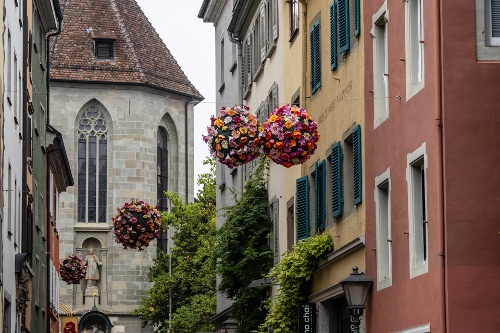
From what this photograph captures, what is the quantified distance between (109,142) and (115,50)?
4.70 m

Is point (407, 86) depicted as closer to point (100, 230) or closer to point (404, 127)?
point (404, 127)

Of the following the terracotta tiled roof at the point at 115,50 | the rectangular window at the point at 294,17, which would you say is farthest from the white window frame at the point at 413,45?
the terracotta tiled roof at the point at 115,50

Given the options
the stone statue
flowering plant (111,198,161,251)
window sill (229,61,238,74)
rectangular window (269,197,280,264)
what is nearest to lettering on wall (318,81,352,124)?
rectangular window (269,197,280,264)

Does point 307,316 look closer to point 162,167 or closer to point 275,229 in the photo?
point 275,229

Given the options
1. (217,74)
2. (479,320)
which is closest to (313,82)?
(479,320)

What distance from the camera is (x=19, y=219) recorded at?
34.2 meters

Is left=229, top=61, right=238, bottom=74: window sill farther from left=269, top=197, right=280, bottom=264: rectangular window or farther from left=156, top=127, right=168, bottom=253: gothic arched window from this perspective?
left=156, top=127, right=168, bottom=253: gothic arched window

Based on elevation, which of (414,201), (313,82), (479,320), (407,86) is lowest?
(479,320)

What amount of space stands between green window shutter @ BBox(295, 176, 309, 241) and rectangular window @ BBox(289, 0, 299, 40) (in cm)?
328

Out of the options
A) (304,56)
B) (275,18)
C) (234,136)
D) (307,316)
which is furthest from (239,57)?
(234,136)

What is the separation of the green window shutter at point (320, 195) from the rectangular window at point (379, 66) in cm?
429

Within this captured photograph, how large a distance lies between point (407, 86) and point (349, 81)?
4.38 m

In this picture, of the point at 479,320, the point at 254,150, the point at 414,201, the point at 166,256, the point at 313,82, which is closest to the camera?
the point at 479,320

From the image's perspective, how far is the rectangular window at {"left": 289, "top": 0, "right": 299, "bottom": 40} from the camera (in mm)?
29652
